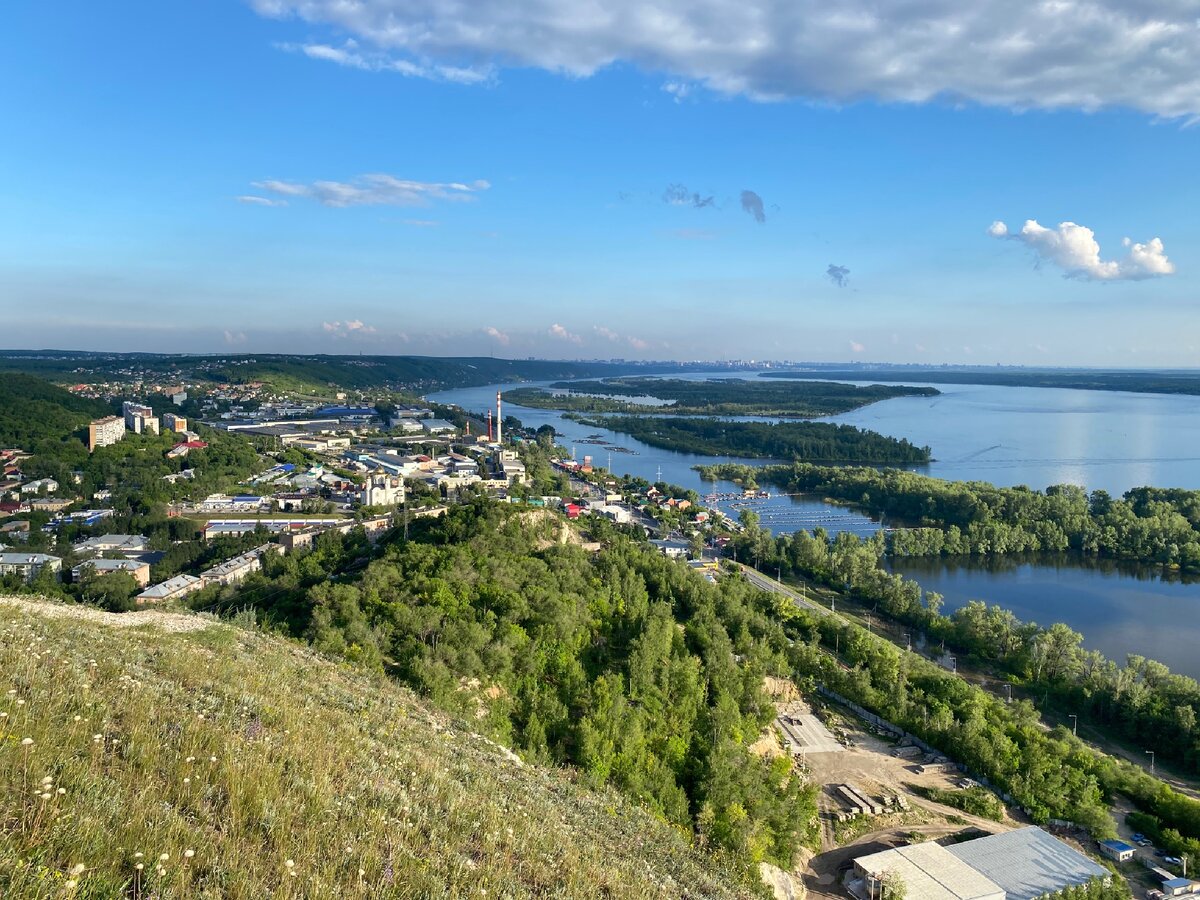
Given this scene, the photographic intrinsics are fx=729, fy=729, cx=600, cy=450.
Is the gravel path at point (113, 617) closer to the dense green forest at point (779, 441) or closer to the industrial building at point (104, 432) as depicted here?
the industrial building at point (104, 432)

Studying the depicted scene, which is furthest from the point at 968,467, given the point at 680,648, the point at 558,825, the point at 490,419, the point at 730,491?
the point at 558,825

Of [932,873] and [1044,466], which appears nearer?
[932,873]

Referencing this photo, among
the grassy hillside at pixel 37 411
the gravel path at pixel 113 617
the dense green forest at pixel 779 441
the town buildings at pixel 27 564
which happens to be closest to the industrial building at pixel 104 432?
the grassy hillside at pixel 37 411

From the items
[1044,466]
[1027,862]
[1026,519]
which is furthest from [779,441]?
[1027,862]

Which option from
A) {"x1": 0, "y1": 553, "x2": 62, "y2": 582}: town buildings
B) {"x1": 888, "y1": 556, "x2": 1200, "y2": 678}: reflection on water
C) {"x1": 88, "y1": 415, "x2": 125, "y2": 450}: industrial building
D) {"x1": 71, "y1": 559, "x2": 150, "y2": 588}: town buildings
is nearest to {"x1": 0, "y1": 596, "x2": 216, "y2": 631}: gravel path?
{"x1": 71, "y1": 559, "x2": 150, "y2": 588}: town buildings

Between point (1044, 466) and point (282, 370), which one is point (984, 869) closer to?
point (1044, 466)

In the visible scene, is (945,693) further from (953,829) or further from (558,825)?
(558,825)
